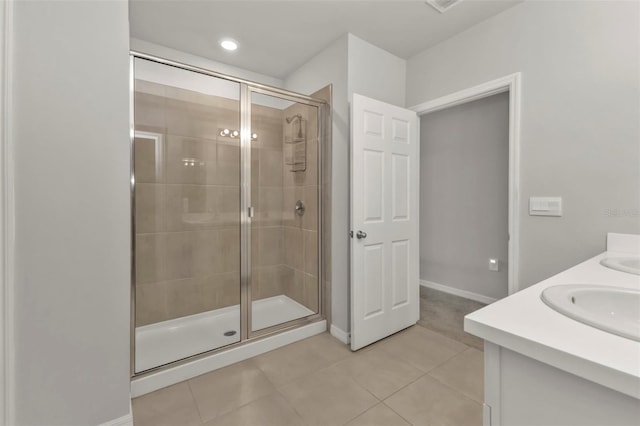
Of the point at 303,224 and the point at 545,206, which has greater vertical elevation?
the point at 545,206

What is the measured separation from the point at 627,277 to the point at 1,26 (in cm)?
256

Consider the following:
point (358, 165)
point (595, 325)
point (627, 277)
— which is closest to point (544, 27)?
point (358, 165)

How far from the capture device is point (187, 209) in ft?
8.34

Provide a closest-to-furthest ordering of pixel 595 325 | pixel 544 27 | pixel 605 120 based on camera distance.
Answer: pixel 595 325 → pixel 605 120 → pixel 544 27

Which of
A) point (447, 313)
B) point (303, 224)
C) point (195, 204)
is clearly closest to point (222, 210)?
point (195, 204)

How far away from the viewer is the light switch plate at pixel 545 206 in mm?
1902

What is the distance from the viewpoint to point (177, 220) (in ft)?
8.30

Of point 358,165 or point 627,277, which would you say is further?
point 358,165

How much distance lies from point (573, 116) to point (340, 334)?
2292 mm

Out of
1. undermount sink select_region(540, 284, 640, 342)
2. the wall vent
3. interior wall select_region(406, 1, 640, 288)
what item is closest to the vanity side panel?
undermount sink select_region(540, 284, 640, 342)

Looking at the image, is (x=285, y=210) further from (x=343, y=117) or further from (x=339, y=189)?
(x=343, y=117)

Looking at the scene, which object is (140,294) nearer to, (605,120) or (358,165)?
(358,165)

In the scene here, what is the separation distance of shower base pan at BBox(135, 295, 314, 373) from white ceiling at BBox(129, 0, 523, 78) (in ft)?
7.64

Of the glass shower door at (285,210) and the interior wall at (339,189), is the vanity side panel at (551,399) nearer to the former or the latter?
the interior wall at (339,189)
